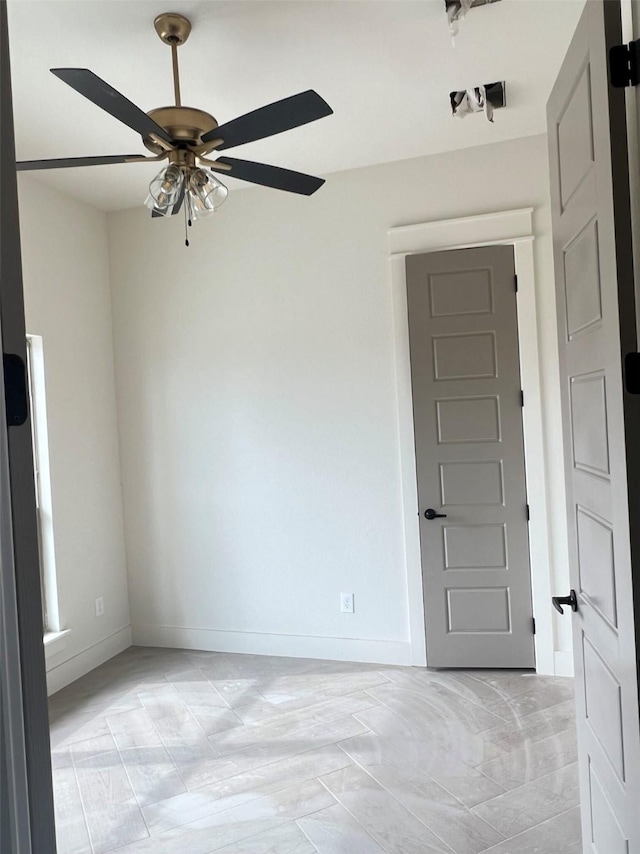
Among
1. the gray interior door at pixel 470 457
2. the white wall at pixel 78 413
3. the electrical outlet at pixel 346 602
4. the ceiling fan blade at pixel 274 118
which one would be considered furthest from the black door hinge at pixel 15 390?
the electrical outlet at pixel 346 602

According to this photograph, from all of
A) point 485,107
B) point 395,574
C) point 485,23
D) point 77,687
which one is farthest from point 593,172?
point 77,687

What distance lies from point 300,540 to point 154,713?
1.29 meters

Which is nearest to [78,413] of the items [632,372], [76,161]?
[76,161]

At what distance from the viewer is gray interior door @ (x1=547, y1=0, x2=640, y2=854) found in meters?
1.23

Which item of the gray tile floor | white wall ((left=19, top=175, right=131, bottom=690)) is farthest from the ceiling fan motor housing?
the gray tile floor

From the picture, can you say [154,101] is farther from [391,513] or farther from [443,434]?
[391,513]

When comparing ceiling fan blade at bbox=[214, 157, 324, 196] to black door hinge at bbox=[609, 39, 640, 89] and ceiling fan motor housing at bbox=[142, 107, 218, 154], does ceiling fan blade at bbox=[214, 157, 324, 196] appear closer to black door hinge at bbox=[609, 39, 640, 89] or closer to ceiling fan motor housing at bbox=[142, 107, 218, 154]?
ceiling fan motor housing at bbox=[142, 107, 218, 154]

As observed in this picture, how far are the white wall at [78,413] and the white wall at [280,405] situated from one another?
0.13 m

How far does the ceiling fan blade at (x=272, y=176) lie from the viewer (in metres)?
2.16

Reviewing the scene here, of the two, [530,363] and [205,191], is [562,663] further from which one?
[205,191]

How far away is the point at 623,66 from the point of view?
123 centimetres

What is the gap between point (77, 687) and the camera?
383 centimetres

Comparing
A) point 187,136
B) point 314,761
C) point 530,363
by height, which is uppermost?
point 187,136

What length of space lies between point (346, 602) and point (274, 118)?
9.73 ft
